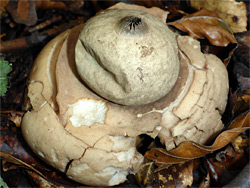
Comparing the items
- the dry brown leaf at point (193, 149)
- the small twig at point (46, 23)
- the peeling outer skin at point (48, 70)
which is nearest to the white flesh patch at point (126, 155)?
the dry brown leaf at point (193, 149)

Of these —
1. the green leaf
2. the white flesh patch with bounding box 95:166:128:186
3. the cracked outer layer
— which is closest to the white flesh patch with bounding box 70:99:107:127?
the cracked outer layer

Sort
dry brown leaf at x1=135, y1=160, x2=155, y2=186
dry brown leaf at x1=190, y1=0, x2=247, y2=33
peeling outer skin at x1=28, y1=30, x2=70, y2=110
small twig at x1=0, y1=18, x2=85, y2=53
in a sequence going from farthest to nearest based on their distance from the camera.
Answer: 1. small twig at x1=0, y1=18, x2=85, y2=53
2. dry brown leaf at x1=190, y1=0, x2=247, y2=33
3. dry brown leaf at x1=135, y1=160, x2=155, y2=186
4. peeling outer skin at x1=28, y1=30, x2=70, y2=110

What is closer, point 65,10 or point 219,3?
point 219,3

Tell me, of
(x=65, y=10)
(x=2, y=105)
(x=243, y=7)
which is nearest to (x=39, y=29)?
(x=65, y=10)

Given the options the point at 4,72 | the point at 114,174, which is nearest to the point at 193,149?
the point at 114,174

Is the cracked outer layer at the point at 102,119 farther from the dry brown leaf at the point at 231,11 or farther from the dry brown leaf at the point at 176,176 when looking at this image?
the dry brown leaf at the point at 231,11

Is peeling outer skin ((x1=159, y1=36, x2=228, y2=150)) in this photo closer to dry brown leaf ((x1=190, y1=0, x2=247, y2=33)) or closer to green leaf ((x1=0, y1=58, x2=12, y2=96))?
dry brown leaf ((x1=190, y1=0, x2=247, y2=33))

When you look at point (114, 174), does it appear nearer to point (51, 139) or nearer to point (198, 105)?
point (51, 139)

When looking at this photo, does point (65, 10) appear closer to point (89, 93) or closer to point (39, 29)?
point (39, 29)
